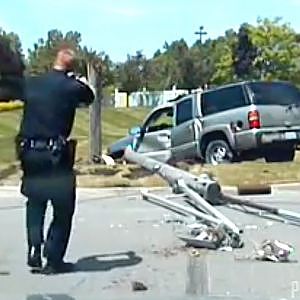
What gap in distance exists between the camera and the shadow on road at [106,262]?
9.41 m

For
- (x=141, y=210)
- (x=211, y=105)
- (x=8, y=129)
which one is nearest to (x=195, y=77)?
(x=8, y=129)

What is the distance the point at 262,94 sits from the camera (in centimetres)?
2098

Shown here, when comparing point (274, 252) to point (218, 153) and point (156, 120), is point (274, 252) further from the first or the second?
point (156, 120)

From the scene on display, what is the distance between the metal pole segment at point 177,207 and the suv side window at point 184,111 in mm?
6712

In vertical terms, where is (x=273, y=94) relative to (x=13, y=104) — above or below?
above

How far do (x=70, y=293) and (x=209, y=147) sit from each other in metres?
13.1

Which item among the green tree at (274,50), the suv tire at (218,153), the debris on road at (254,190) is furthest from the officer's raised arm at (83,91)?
the green tree at (274,50)

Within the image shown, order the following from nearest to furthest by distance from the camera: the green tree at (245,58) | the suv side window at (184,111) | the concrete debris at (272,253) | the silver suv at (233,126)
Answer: the concrete debris at (272,253)
the silver suv at (233,126)
the suv side window at (184,111)
the green tree at (245,58)

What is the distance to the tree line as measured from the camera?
7175 cm

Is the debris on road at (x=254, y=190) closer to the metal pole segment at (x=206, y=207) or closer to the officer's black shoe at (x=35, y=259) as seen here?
the metal pole segment at (x=206, y=207)

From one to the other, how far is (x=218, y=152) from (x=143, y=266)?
11652 mm

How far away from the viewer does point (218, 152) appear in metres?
21.0

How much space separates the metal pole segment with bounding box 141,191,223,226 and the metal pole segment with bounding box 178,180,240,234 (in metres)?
0.06

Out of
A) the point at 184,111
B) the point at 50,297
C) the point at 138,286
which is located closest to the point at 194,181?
the point at 138,286
